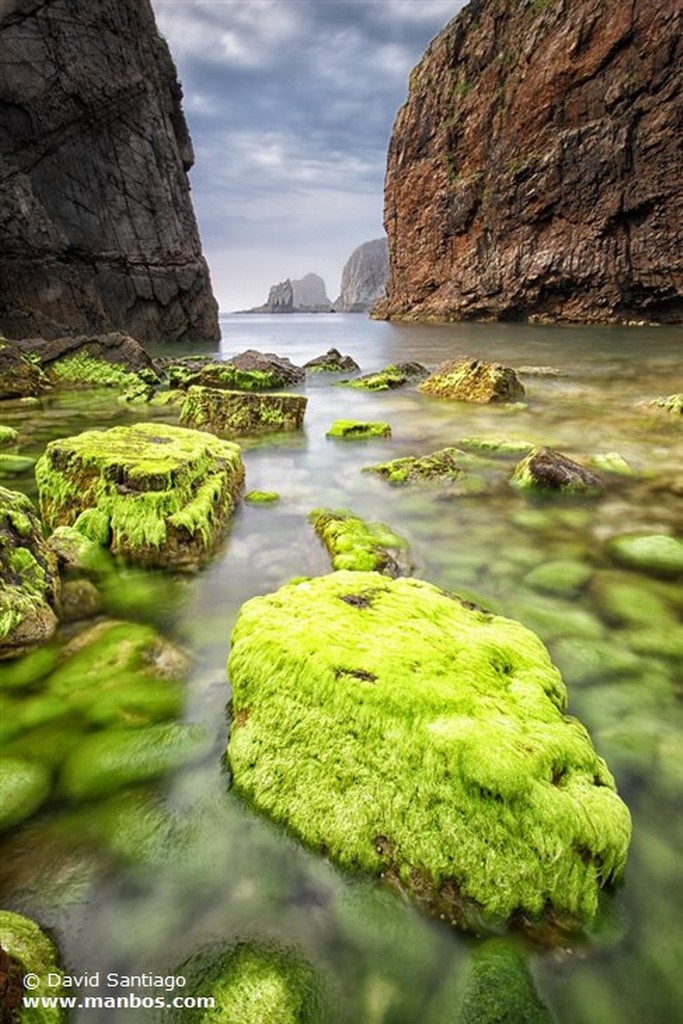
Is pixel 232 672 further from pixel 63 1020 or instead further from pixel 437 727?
pixel 63 1020

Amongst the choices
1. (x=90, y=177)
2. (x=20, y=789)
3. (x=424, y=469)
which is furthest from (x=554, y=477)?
(x=90, y=177)

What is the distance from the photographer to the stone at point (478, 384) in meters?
15.3

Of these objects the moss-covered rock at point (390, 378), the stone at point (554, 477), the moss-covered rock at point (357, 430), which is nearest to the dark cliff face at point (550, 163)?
the moss-covered rock at point (390, 378)

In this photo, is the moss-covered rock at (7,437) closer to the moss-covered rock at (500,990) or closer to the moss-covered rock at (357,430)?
the moss-covered rock at (357,430)

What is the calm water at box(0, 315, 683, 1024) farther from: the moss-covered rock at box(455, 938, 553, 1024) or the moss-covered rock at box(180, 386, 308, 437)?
the moss-covered rock at box(180, 386, 308, 437)

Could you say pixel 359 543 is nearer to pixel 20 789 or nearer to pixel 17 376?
pixel 20 789

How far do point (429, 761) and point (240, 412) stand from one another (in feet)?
35.6

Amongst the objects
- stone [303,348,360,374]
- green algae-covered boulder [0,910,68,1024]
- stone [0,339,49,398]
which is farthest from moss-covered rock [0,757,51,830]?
stone [303,348,360,374]

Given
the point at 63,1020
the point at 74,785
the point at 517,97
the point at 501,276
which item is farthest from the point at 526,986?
the point at 517,97

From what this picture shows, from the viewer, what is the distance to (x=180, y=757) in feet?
11.0

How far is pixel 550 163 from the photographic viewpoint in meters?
49.4

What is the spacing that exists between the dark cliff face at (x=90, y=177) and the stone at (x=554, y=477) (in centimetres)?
3446

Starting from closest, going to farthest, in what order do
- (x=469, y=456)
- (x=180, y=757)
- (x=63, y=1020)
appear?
(x=63, y=1020), (x=180, y=757), (x=469, y=456)

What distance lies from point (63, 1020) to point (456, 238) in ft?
232
